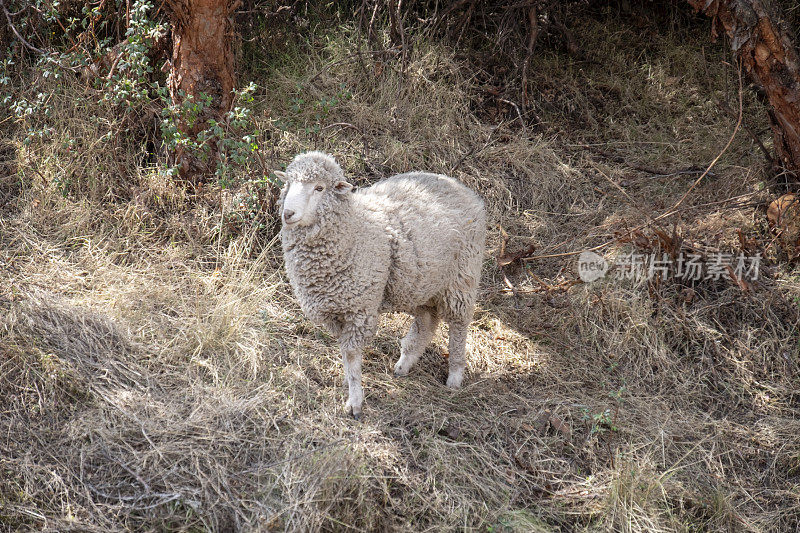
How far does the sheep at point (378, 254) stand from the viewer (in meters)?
3.34

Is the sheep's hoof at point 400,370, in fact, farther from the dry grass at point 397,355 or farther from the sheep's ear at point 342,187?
the sheep's ear at point 342,187

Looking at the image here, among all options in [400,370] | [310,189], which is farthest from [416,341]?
[310,189]

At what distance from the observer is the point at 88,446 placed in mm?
3287

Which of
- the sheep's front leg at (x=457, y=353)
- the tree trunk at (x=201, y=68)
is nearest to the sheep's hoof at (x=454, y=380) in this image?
the sheep's front leg at (x=457, y=353)

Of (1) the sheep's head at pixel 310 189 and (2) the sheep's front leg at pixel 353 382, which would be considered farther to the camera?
(2) the sheep's front leg at pixel 353 382

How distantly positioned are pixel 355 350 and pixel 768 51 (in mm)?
3374

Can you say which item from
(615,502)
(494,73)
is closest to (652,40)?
(494,73)

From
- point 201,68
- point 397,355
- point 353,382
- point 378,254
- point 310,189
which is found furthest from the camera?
point 201,68

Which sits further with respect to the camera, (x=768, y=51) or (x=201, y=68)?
(x=201, y=68)

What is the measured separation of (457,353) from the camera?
420cm

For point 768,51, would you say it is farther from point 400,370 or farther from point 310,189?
point 310,189

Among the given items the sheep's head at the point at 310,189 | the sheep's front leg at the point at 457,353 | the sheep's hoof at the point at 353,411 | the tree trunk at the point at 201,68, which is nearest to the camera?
the sheep's head at the point at 310,189

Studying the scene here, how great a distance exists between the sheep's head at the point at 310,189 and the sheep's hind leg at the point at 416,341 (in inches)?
44.6

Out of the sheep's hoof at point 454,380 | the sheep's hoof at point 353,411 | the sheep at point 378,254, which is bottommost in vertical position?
the sheep's hoof at point 454,380
